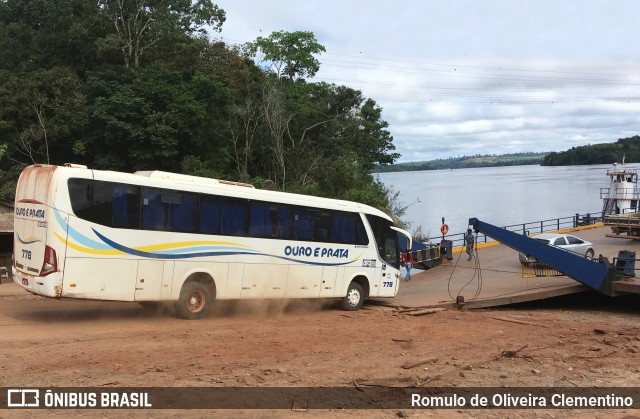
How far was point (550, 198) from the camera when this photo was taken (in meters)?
99.6

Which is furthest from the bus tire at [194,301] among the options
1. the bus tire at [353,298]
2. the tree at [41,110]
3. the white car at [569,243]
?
the tree at [41,110]

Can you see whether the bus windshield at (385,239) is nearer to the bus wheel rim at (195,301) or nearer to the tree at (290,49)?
the bus wheel rim at (195,301)

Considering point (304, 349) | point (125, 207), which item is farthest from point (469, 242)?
point (125, 207)

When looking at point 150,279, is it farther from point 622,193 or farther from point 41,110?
point 622,193

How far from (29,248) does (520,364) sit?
9.92 meters

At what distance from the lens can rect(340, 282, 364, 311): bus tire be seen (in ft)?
54.1

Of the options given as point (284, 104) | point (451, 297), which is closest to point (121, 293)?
point (451, 297)

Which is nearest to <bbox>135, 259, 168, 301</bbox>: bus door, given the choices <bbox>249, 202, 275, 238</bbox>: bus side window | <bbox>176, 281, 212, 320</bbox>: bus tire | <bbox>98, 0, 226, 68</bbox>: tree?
<bbox>176, 281, 212, 320</bbox>: bus tire

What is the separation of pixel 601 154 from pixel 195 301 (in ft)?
502

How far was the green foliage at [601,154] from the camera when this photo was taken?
127 m

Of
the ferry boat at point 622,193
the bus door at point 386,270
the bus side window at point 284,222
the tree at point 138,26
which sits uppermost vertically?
the tree at point 138,26

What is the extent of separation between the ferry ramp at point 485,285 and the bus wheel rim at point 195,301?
22.4 feet

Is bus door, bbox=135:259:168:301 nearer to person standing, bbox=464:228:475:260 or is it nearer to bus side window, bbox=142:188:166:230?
bus side window, bbox=142:188:166:230

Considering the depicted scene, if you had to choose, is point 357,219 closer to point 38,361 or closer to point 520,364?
point 520,364
